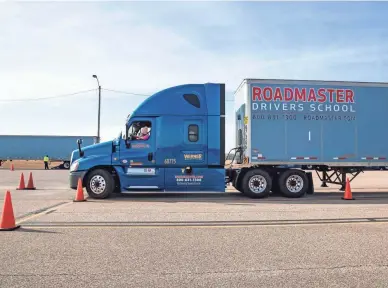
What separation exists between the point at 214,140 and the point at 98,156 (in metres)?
3.85

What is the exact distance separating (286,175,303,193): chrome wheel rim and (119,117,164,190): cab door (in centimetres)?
432

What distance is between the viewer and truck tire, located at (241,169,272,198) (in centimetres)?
1321

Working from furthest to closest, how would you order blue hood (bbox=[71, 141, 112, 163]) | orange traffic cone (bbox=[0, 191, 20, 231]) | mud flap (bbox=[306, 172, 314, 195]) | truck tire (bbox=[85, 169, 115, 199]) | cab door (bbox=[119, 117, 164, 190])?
mud flap (bbox=[306, 172, 314, 195]) < blue hood (bbox=[71, 141, 112, 163]) < cab door (bbox=[119, 117, 164, 190]) < truck tire (bbox=[85, 169, 115, 199]) < orange traffic cone (bbox=[0, 191, 20, 231])

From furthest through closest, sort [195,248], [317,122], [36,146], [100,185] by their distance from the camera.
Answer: [36,146]
[317,122]
[100,185]
[195,248]

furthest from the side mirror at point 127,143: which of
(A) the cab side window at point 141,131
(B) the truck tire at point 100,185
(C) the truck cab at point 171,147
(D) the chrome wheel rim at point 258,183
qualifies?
(D) the chrome wheel rim at point 258,183

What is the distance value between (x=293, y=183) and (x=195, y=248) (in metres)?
8.29

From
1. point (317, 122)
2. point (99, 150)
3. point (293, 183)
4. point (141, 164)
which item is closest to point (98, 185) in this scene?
point (99, 150)

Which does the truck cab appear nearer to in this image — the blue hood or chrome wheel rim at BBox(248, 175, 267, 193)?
the blue hood

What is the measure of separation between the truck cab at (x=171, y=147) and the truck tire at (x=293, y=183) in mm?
2101

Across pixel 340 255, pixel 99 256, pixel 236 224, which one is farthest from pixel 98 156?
pixel 340 255

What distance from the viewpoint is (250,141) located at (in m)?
13.2

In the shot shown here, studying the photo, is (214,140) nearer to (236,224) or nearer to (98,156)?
(98,156)

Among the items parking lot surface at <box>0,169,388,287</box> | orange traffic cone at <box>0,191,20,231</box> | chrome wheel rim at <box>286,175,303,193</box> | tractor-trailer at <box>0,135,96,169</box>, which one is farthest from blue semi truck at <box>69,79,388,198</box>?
tractor-trailer at <box>0,135,96,169</box>

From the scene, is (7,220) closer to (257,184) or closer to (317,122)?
(257,184)
